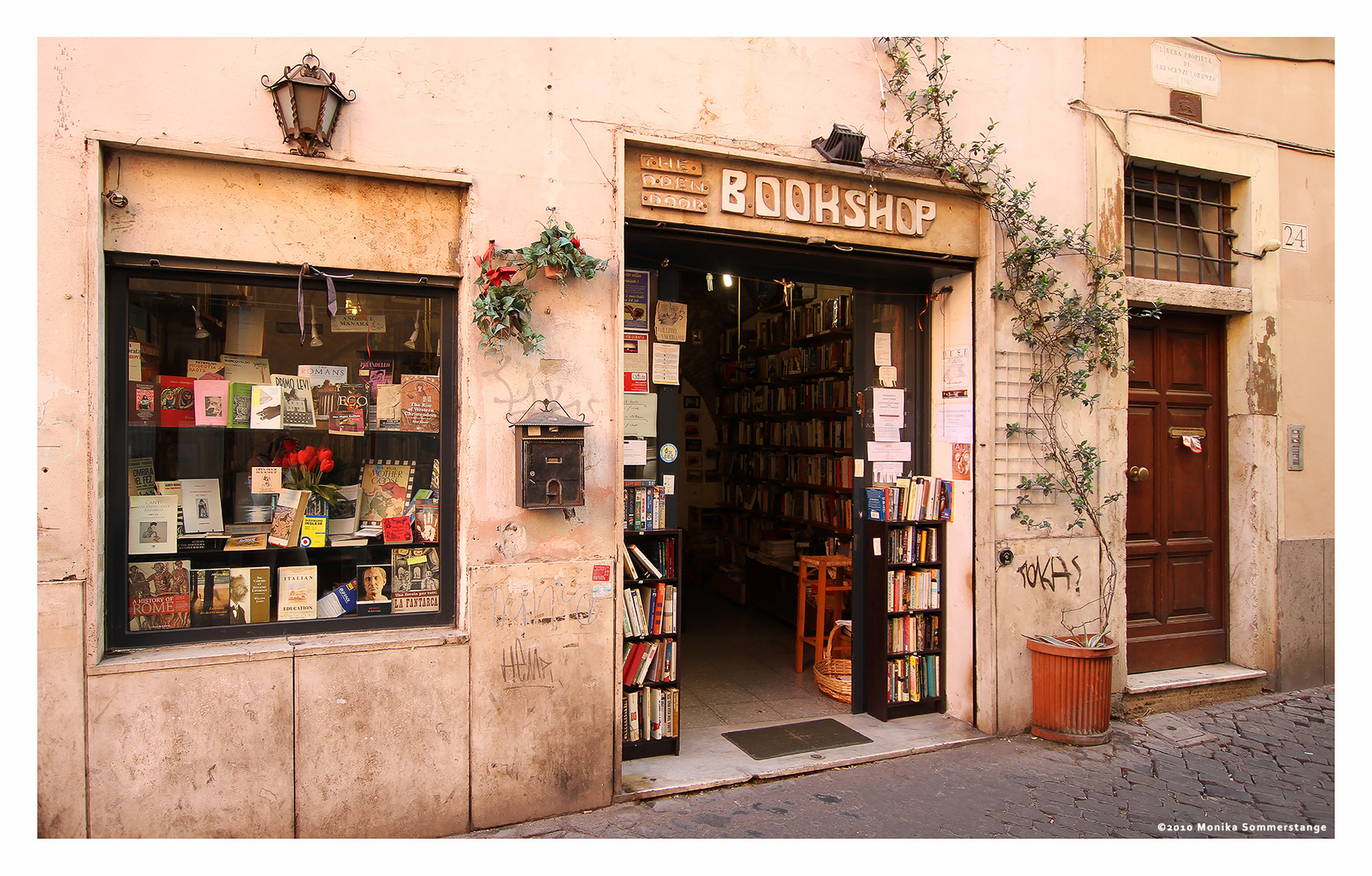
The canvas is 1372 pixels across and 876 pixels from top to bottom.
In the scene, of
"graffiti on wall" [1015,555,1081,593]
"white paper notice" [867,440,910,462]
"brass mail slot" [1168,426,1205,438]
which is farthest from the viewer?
"brass mail slot" [1168,426,1205,438]

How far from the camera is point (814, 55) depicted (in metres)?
4.49

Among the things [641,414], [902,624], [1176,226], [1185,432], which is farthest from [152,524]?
[1176,226]

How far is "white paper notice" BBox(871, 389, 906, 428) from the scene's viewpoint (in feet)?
17.4

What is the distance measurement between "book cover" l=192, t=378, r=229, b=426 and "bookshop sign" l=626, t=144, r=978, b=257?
7.60ft

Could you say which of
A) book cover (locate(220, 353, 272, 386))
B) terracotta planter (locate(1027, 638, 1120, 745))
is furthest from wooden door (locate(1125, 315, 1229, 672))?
book cover (locate(220, 353, 272, 386))

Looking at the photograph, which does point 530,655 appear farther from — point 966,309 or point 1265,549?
point 1265,549

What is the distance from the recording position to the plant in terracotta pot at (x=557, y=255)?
12.3 feet

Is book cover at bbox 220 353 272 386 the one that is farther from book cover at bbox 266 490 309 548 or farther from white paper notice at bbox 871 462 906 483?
white paper notice at bbox 871 462 906 483

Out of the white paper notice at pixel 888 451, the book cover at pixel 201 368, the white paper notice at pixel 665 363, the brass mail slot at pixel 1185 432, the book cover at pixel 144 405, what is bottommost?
the white paper notice at pixel 888 451

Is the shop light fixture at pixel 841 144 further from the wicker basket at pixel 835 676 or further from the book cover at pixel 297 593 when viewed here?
the book cover at pixel 297 593

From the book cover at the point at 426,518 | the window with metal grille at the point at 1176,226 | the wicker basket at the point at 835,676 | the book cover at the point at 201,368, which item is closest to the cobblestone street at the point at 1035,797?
the wicker basket at the point at 835,676

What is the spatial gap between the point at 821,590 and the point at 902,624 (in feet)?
3.34

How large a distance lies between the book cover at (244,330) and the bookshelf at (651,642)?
7.35ft

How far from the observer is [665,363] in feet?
15.6
